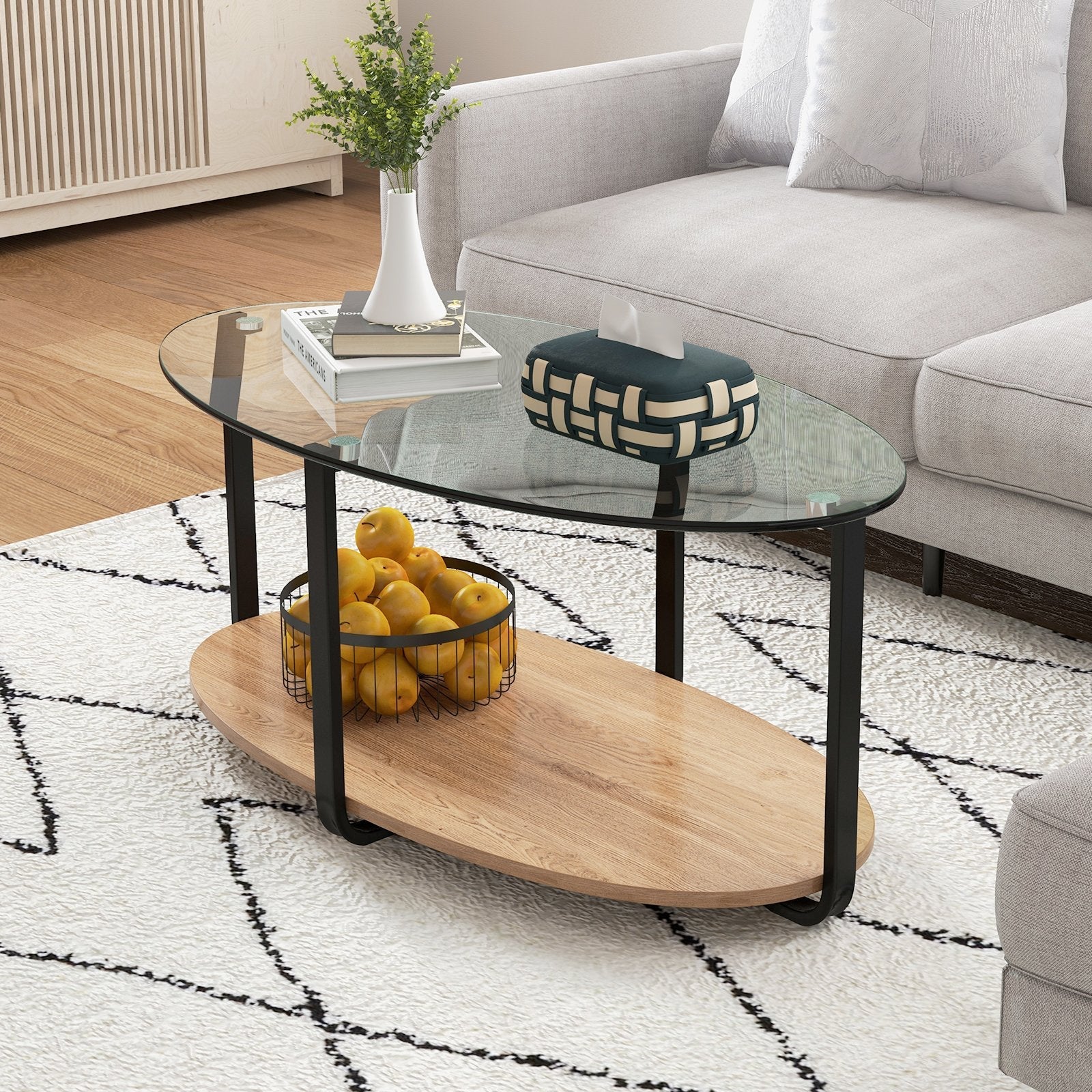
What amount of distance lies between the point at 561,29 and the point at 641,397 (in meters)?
3.38

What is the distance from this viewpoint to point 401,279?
1.77 m

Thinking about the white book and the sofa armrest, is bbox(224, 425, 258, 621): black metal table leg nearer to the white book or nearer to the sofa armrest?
the white book

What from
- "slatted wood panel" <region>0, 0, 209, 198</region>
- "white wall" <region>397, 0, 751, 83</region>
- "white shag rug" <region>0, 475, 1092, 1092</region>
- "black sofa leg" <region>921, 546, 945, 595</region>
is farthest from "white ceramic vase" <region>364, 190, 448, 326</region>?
"slatted wood panel" <region>0, 0, 209, 198</region>

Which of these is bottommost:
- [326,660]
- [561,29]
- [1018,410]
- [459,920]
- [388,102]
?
[459,920]

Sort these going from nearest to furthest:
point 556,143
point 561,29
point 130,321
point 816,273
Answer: point 816,273
point 556,143
point 130,321
point 561,29

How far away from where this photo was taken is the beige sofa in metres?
2.02

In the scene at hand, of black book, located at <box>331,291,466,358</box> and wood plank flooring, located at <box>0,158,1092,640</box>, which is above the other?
black book, located at <box>331,291,466,358</box>

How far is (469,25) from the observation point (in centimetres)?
483

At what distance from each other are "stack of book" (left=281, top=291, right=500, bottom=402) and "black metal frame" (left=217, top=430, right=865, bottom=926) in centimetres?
13

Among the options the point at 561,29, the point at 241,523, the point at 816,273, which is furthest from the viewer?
the point at 561,29

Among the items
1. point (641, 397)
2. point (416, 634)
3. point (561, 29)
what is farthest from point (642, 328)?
point (561, 29)

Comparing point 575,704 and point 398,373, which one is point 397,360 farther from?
point 575,704

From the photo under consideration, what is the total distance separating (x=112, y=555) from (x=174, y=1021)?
3.72 ft

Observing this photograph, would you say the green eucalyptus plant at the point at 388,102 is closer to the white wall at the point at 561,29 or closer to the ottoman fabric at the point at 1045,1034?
the ottoman fabric at the point at 1045,1034
